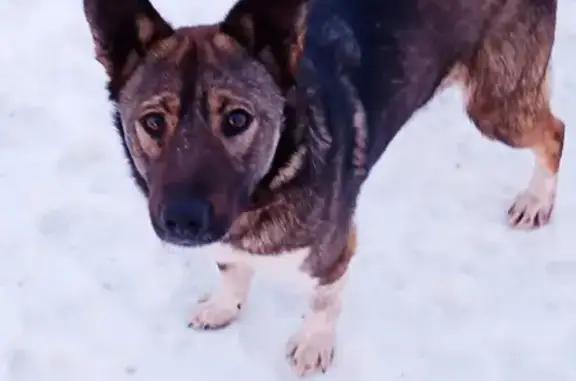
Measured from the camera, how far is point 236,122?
2.42m

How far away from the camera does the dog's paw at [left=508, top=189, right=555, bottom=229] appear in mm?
3891

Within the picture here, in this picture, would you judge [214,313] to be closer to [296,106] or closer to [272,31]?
[296,106]

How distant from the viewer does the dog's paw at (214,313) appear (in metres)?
3.53

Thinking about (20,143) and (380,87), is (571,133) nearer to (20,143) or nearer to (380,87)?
(380,87)

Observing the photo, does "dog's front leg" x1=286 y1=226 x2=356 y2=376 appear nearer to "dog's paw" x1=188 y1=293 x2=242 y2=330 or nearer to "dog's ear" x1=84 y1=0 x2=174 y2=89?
"dog's paw" x1=188 y1=293 x2=242 y2=330

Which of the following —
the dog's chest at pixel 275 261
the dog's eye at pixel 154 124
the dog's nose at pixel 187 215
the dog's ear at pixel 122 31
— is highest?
the dog's ear at pixel 122 31

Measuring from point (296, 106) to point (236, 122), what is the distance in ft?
0.85

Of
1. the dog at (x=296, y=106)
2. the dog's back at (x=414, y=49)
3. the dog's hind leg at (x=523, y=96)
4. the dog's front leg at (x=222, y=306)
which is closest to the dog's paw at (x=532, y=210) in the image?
the dog's hind leg at (x=523, y=96)

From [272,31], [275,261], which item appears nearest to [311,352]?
[275,261]

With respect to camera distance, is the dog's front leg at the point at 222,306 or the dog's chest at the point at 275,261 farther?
the dog's front leg at the point at 222,306

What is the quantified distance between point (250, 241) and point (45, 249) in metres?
1.31

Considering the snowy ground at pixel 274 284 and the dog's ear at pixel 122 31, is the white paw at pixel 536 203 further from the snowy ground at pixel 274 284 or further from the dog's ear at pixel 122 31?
the dog's ear at pixel 122 31

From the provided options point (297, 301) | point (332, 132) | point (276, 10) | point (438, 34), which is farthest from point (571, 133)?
point (276, 10)

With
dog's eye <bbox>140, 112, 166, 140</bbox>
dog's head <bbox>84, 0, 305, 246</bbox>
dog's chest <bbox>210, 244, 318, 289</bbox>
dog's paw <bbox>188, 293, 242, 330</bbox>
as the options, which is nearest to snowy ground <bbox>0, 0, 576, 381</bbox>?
dog's paw <bbox>188, 293, 242, 330</bbox>
